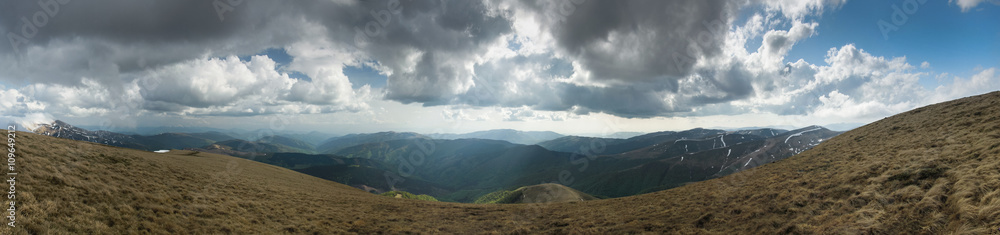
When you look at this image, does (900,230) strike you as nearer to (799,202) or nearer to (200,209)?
(799,202)

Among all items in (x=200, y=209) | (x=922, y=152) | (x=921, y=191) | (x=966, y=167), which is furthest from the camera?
(x=922, y=152)

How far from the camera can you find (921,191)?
620 inches

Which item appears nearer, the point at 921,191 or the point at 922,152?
the point at 921,191

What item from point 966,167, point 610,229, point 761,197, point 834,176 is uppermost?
point 966,167

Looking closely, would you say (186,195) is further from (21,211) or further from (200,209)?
(21,211)

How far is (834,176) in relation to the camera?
946 inches

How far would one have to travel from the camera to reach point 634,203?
32000 mm

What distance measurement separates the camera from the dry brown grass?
13.6 metres

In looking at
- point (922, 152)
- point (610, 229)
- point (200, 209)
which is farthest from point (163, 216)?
point (922, 152)

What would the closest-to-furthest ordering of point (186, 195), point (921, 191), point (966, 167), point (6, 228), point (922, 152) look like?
point (6, 228), point (921, 191), point (966, 167), point (186, 195), point (922, 152)

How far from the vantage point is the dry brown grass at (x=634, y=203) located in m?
13.6

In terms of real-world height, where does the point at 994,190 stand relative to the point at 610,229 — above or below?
above

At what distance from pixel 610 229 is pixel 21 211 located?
30.6m

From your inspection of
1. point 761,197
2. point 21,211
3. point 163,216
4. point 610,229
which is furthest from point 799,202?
point 21,211
